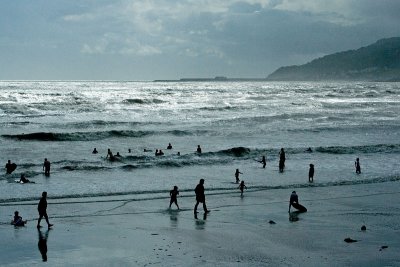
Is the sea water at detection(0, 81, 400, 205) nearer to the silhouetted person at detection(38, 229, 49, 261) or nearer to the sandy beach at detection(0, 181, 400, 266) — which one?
the sandy beach at detection(0, 181, 400, 266)

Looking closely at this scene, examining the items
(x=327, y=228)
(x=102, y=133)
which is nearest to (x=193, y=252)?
(x=327, y=228)

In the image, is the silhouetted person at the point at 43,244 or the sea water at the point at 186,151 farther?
the sea water at the point at 186,151

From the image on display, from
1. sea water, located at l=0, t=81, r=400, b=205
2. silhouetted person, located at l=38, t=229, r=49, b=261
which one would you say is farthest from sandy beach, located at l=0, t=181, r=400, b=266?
sea water, located at l=0, t=81, r=400, b=205

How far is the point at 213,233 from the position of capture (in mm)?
16938

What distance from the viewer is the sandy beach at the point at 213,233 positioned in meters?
14.0

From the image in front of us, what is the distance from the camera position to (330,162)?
125ft

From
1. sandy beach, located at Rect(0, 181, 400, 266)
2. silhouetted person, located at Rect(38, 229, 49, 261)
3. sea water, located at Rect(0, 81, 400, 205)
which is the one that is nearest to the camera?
sandy beach, located at Rect(0, 181, 400, 266)

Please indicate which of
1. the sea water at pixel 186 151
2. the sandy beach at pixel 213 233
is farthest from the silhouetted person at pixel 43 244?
the sea water at pixel 186 151

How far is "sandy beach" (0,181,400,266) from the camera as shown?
1402 cm

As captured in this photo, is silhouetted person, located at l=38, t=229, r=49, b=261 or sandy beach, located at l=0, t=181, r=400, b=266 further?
silhouetted person, located at l=38, t=229, r=49, b=261

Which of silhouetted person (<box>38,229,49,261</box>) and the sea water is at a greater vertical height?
the sea water

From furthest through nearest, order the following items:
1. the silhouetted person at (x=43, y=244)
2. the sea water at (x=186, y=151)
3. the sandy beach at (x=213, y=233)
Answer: the sea water at (x=186, y=151)
the silhouetted person at (x=43, y=244)
the sandy beach at (x=213, y=233)

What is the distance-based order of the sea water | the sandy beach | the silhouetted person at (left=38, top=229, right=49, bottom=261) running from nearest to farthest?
the sandy beach, the silhouetted person at (left=38, top=229, right=49, bottom=261), the sea water

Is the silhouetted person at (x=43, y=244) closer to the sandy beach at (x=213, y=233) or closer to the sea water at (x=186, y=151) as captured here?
the sandy beach at (x=213, y=233)
